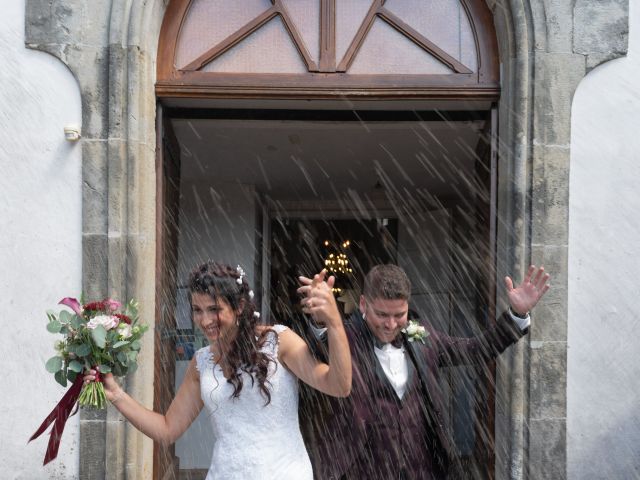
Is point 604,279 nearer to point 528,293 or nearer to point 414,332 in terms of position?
point 528,293

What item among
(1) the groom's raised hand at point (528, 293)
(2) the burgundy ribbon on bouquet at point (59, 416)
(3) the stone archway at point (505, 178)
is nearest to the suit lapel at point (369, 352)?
(1) the groom's raised hand at point (528, 293)

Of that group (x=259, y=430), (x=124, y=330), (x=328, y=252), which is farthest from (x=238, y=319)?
(x=328, y=252)

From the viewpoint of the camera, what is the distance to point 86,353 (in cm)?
337

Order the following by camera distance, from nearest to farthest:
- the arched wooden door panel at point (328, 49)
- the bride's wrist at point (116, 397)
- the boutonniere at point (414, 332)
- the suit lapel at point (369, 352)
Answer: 1. the bride's wrist at point (116, 397)
2. the suit lapel at point (369, 352)
3. the boutonniere at point (414, 332)
4. the arched wooden door panel at point (328, 49)

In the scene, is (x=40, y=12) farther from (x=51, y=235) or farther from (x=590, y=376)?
(x=590, y=376)

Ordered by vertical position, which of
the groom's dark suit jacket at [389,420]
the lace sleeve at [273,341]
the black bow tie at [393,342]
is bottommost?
the groom's dark suit jacket at [389,420]

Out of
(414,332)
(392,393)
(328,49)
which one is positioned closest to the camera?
(392,393)

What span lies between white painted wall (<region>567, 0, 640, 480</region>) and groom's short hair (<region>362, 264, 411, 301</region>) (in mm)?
2274

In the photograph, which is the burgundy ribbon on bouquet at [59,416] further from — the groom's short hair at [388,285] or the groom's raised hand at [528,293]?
the groom's raised hand at [528,293]

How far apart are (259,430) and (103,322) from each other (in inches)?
31.3

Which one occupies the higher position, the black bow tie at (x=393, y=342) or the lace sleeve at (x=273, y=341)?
the lace sleeve at (x=273, y=341)

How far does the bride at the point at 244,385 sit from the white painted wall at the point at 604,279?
2.71 meters

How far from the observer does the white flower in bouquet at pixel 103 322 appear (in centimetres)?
341

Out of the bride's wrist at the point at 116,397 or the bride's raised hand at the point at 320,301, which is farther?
the bride's wrist at the point at 116,397
